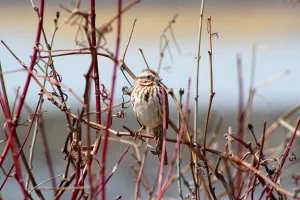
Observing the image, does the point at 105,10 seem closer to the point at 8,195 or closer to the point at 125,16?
the point at 125,16

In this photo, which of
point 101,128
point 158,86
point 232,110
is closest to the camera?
point 101,128

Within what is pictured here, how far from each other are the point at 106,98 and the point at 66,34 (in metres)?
13.4

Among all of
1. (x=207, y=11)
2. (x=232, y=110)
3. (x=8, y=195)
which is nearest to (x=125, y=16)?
(x=207, y=11)

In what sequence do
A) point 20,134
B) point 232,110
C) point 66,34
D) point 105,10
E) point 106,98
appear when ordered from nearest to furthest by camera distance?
point 106,98 < point 20,134 < point 232,110 < point 66,34 < point 105,10

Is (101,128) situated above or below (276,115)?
above

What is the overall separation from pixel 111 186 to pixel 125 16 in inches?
386

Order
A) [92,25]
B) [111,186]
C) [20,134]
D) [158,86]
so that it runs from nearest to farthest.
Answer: [92,25], [158,86], [111,186], [20,134]

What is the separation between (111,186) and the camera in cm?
684

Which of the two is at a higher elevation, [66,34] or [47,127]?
[66,34]

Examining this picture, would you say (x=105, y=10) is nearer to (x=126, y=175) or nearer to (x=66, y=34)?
(x=66, y=34)

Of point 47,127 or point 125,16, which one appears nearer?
point 47,127

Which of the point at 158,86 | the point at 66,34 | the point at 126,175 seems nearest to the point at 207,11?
the point at 66,34

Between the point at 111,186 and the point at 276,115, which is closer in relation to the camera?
the point at 111,186

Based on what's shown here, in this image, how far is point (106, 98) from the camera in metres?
2.82
